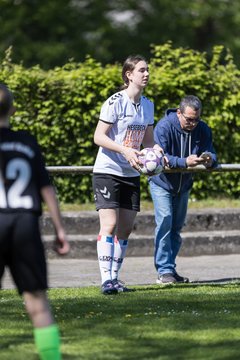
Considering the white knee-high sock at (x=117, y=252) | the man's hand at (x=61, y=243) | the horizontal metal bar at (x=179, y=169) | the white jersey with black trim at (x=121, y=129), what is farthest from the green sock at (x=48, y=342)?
the horizontal metal bar at (x=179, y=169)

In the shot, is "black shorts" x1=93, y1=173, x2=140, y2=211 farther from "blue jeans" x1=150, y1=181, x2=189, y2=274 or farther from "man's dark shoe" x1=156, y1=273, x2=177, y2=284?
"man's dark shoe" x1=156, y1=273, x2=177, y2=284

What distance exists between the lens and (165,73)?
53.1 feet

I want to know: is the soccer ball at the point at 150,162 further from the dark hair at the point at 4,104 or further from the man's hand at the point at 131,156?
the dark hair at the point at 4,104

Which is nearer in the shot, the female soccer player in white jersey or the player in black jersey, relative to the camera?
the player in black jersey

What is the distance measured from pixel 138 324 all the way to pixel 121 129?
7.32 feet

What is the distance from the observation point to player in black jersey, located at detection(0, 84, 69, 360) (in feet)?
21.9

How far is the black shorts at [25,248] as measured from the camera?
21.9 ft

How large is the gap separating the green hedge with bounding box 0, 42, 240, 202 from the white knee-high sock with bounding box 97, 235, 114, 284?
5.54 metres

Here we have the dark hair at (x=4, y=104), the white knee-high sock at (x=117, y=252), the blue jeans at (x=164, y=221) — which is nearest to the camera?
the dark hair at (x=4, y=104)

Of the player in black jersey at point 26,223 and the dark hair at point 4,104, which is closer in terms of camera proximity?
the player in black jersey at point 26,223

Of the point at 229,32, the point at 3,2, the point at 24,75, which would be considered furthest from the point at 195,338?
the point at 229,32

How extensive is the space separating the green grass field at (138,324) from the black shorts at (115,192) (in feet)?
2.56

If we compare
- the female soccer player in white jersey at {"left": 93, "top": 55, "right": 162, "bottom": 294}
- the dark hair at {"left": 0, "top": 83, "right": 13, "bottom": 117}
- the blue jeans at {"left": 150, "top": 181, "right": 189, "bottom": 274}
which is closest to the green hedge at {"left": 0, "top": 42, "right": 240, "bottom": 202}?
the blue jeans at {"left": 150, "top": 181, "right": 189, "bottom": 274}

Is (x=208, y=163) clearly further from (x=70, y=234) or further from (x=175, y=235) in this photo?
(x=70, y=234)
